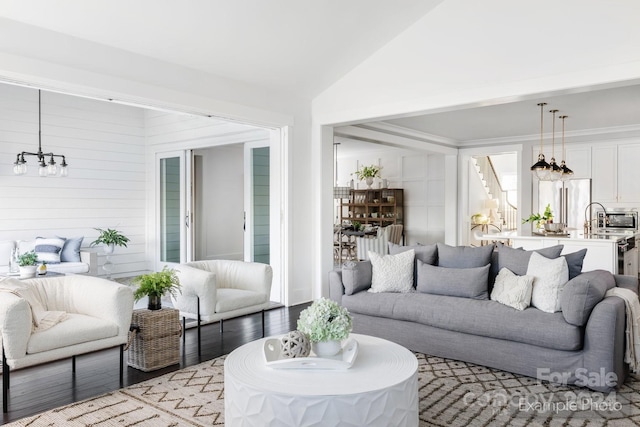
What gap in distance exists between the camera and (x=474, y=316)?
3.68m

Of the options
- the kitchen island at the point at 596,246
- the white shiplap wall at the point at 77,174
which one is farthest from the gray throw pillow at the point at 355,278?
the white shiplap wall at the point at 77,174

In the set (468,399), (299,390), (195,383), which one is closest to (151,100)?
(195,383)

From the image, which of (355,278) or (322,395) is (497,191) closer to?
(355,278)

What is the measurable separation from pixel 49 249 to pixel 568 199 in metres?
8.36

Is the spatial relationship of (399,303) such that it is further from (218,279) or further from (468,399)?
(218,279)

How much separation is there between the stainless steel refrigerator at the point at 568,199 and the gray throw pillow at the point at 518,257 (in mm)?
4919

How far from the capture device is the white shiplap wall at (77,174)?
6855mm

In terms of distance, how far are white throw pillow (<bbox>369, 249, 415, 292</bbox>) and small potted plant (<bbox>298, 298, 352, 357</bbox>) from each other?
1.78 m

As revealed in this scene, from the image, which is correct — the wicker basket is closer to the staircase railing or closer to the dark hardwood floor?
the dark hardwood floor

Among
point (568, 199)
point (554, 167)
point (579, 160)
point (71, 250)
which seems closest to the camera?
→ point (554, 167)

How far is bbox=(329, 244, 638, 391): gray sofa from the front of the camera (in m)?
3.20

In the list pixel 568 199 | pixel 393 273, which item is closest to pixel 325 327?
pixel 393 273

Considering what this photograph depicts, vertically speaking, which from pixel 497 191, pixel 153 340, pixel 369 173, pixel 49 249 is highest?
pixel 369 173

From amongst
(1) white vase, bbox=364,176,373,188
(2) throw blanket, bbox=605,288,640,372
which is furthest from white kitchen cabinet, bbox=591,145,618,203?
(2) throw blanket, bbox=605,288,640,372
